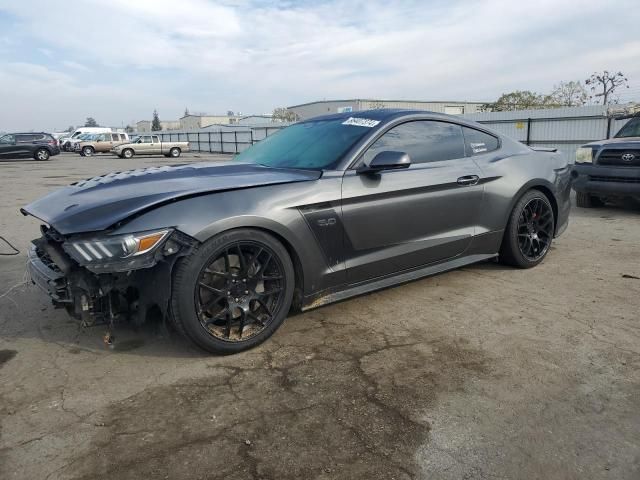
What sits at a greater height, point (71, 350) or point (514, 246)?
point (514, 246)

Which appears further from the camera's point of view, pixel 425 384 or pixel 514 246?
pixel 514 246

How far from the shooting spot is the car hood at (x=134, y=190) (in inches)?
113

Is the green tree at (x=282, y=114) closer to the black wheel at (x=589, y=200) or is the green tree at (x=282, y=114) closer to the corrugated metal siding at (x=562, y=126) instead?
the corrugated metal siding at (x=562, y=126)

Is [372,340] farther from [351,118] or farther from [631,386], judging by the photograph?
[351,118]

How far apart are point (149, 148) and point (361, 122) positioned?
33235 mm

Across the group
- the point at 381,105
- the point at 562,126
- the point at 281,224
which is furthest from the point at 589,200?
the point at 381,105

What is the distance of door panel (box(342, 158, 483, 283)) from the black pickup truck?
4312 mm

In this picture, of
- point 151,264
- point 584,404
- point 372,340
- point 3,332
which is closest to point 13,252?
point 3,332

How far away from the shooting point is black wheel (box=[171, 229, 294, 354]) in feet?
9.49

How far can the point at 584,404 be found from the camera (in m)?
2.57

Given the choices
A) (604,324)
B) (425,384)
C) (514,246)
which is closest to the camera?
(425,384)

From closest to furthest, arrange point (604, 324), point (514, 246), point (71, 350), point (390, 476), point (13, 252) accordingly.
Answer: point (390, 476) → point (71, 350) → point (604, 324) → point (514, 246) → point (13, 252)

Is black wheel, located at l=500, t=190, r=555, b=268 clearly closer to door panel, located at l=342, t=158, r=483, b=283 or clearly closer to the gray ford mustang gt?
the gray ford mustang gt

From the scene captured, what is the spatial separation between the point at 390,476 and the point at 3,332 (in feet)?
9.59
